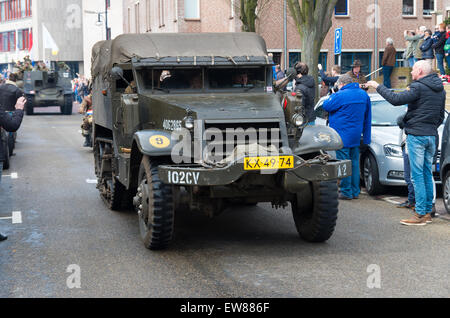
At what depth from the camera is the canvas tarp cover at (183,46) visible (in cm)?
929

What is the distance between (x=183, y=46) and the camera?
Answer: 371 inches

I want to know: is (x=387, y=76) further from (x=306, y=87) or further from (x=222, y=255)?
(x=222, y=255)

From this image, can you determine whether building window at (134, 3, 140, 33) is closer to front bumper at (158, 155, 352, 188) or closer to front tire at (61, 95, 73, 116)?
front tire at (61, 95, 73, 116)

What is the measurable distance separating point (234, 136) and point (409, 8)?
112 ft

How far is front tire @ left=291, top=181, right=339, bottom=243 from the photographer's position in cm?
791

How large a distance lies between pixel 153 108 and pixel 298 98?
1.59 metres

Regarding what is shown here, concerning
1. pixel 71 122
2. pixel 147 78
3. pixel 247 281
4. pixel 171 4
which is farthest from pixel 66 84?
pixel 247 281

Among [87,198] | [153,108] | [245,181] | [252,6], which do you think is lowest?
[87,198]

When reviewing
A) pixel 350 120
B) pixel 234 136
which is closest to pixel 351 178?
pixel 350 120

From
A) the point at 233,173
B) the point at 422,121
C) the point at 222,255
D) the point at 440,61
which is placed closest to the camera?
the point at 233,173

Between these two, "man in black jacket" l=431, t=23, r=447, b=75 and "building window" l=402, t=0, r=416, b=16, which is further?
"building window" l=402, t=0, r=416, b=16

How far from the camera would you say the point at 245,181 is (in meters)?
7.42

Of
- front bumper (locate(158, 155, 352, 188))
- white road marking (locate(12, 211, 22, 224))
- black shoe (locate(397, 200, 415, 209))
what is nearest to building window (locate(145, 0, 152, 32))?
white road marking (locate(12, 211, 22, 224))

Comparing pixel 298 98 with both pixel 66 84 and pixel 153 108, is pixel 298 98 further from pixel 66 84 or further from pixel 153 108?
pixel 66 84
